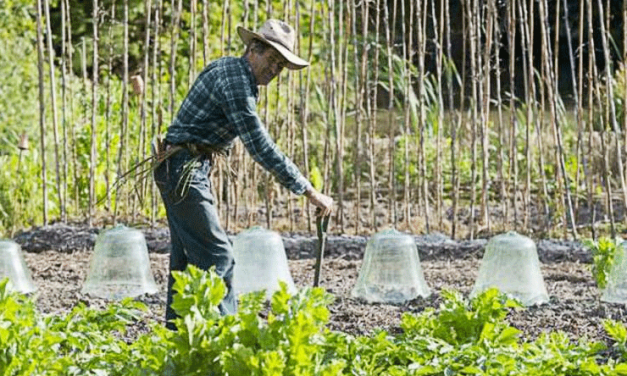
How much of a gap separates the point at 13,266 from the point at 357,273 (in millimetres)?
1782

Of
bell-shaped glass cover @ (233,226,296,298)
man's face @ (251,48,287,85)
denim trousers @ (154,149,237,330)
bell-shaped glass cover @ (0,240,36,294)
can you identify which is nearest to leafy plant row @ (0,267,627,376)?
denim trousers @ (154,149,237,330)

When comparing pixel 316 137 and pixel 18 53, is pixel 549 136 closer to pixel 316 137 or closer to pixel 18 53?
pixel 316 137

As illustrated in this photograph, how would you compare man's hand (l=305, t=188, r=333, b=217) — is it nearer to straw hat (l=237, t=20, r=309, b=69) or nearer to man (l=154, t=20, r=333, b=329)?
man (l=154, t=20, r=333, b=329)

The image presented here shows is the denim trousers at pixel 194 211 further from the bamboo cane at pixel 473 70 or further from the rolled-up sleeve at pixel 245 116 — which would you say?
the bamboo cane at pixel 473 70

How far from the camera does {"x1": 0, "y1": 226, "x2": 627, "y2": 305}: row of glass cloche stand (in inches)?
237

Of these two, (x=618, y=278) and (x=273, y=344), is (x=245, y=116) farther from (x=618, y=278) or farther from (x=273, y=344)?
(x=618, y=278)

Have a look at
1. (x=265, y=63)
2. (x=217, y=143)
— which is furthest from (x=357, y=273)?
(x=265, y=63)

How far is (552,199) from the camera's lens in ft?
33.2

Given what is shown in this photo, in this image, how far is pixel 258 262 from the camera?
20.4ft

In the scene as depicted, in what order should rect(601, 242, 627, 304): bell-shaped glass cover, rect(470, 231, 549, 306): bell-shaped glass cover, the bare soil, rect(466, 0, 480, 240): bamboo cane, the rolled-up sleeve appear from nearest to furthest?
the rolled-up sleeve < the bare soil < rect(601, 242, 627, 304): bell-shaped glass cover < rect(470, 231, 549, 306): bell-shaped glass cover < rect(466, 0, 480, 240): bamboo cane

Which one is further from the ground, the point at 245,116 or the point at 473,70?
the point at 473,70

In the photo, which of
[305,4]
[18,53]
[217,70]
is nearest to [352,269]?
[217,70]

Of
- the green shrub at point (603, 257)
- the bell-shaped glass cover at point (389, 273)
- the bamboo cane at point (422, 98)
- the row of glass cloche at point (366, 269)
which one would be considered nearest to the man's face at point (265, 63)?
the row of glass cloche at point (366, 269)

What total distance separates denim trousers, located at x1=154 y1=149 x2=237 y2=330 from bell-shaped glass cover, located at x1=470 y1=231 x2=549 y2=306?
4.42 feet
